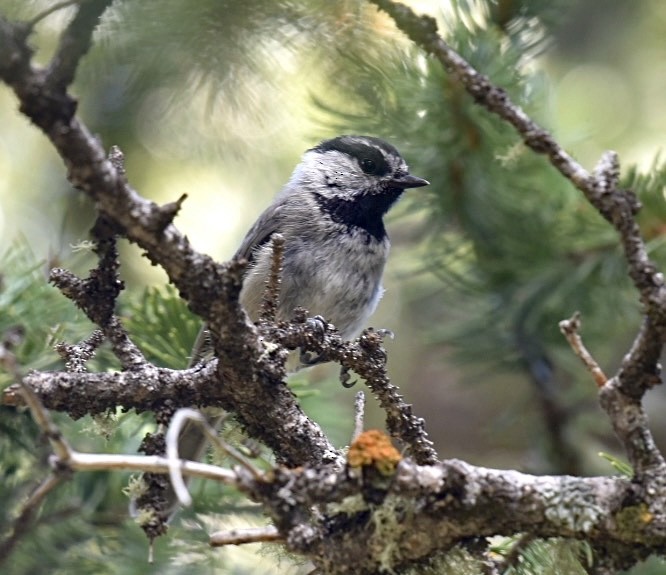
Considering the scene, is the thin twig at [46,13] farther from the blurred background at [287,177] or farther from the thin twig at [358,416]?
the thin twig at [358,416]

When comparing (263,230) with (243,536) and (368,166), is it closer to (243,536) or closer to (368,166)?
(368,166)

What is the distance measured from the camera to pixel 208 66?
7.94 ft

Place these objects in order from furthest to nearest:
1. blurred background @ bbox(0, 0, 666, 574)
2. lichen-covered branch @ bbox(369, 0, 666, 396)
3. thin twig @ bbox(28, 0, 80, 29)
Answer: blurred background @ bbox(0, 0, 666, 574)
lichen-covered branch @ bbox(369, 0, 666, 396)
thin twig @ bbox(28, 0, 80, 29)

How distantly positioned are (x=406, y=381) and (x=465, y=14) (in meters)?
2.67

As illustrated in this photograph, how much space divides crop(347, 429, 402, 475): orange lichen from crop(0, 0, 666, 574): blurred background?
61 cm

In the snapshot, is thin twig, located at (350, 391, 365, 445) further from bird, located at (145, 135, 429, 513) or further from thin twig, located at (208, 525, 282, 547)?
bird, located at (145, 135, 429, 513)

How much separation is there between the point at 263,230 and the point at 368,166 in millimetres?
542

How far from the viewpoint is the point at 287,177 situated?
4.30m

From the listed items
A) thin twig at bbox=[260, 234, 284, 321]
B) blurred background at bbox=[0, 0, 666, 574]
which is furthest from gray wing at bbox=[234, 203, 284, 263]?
thin twig at bbox=[260, 234, 284, 321]

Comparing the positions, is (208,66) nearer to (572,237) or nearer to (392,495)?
(392,495)

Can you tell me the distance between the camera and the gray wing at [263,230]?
3.53 meters

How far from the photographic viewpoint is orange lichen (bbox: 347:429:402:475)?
159 centimetres

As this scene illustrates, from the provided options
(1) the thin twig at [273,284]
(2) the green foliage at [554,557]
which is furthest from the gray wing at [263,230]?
(2) the green foliage at [554,557]

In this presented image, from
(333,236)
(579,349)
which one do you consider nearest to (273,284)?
(579,349)
